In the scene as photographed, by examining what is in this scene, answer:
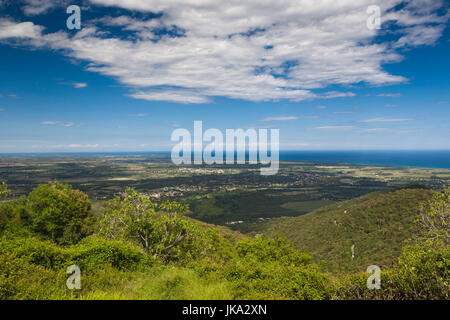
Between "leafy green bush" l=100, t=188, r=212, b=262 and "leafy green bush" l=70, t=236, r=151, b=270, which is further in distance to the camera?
"leafy green bush" l=100, t=188, r=212, b=262

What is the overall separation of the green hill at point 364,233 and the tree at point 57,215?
38253 mm

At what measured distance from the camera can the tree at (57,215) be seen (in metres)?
32.9

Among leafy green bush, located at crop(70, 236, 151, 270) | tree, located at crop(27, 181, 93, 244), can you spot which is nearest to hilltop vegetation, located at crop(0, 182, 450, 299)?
leafy green bush, located at crop(70, 236, 151, 270)

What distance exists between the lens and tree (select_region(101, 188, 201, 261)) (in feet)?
69.5

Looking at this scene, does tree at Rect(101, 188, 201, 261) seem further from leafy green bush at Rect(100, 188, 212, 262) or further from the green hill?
the green hill

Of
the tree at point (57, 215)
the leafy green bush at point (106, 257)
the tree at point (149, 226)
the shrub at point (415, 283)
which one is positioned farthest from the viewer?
the tree at point (57, 215)

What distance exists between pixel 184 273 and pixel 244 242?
18.2 m

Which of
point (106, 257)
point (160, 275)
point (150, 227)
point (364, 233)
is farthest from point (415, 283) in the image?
point (364, 233)

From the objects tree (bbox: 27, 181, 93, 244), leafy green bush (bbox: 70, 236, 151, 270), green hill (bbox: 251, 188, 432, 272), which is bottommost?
green hill (bbox: 251, 188, 432, 272)

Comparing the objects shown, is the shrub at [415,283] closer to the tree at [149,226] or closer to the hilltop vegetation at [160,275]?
the hilltop vegetation at [160,275]

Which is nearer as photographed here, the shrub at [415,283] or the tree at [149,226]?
the shrub at [415,283]

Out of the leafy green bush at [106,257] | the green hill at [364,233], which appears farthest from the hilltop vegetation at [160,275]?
the green hill at [364,233]

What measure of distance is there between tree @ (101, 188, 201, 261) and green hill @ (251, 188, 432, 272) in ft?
121
